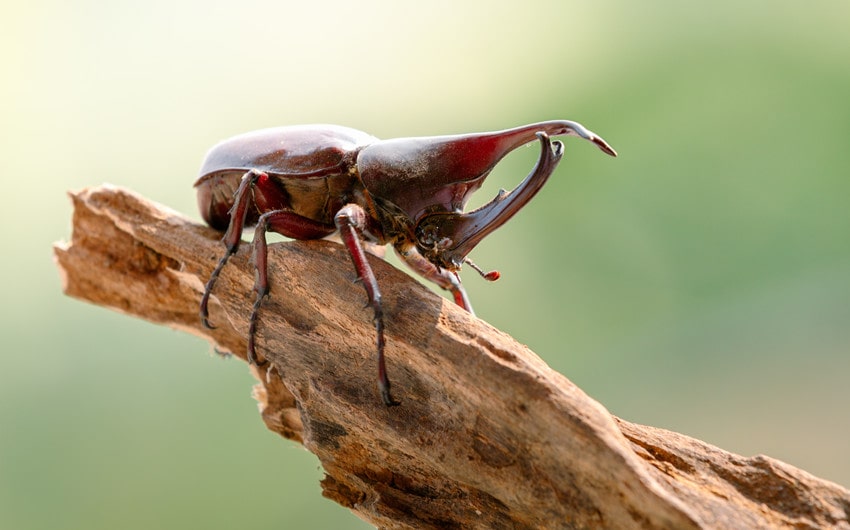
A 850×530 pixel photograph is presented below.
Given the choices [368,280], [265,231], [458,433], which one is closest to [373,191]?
[265,231]

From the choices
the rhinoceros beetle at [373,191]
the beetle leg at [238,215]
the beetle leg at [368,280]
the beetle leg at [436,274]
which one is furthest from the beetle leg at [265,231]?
the beetle leg at [436,274]

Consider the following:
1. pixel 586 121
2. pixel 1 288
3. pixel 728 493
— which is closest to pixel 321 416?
pixel 728 493

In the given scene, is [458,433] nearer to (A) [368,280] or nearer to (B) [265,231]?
(A) [368,280]

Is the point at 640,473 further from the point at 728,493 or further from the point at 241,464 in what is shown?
the point at 241,464

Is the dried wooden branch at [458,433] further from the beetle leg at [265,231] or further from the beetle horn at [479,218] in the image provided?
the beetle horn at [479,218]

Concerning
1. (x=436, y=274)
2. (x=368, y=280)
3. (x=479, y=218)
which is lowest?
(x=368, y=280)

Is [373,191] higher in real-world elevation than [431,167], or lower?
lower

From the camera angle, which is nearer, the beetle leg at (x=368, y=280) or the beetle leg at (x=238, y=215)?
the beetle leg at (x=368, y=280)
